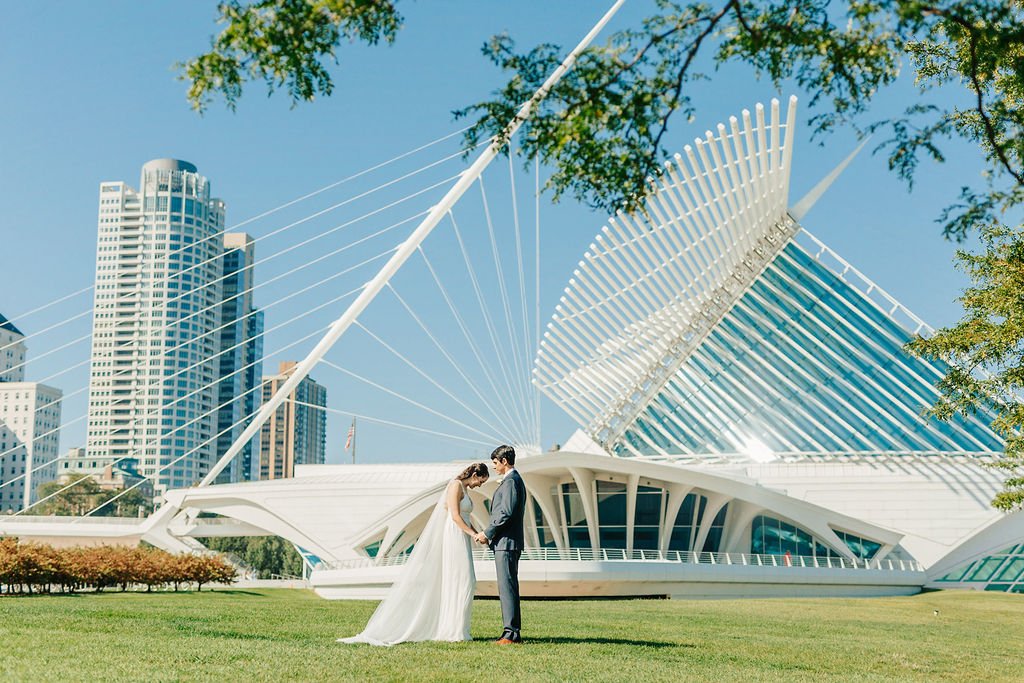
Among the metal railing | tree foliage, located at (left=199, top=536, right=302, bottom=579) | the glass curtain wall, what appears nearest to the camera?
the metal railing

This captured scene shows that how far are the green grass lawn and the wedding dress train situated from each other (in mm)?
341

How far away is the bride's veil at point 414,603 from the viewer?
957cm

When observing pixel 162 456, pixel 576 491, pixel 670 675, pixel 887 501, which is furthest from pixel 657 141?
pixel 162 456

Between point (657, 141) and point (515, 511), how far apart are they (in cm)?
376

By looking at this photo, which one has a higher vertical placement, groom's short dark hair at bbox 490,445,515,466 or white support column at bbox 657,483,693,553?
groom's short dark hair at bbox 490,445,515,466

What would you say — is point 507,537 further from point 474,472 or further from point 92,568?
point 92,568

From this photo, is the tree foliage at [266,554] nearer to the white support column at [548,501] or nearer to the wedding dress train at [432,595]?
the white support column at [548,501]

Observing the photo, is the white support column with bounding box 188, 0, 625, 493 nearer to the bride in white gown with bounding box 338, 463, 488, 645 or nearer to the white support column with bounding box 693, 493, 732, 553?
the white support column with bounding box 693, 493, 732, 553

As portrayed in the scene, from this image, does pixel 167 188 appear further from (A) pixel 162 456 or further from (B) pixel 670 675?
(B) pixel 670 675

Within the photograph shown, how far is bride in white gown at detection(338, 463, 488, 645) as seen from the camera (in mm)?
9641

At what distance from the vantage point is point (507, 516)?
32.7ft

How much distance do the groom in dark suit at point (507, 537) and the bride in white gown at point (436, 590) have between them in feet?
0.77

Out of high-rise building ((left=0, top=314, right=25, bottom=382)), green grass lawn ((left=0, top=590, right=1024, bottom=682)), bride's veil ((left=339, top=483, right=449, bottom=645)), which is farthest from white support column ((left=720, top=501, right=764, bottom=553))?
high-rise building ((left=0, top=314, right=25, bottom=382))

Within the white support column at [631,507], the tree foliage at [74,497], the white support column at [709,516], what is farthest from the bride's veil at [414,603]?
the tree foliage at [74,497]
